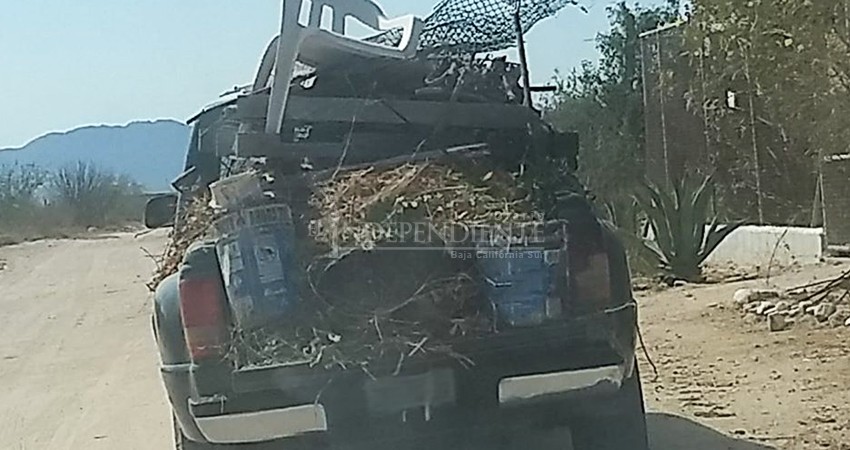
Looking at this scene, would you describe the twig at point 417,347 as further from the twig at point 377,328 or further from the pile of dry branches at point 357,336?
the twig at point 377,328

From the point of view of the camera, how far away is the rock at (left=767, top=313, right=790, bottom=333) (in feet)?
32.3

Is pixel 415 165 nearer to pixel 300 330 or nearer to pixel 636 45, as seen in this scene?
pixel 300 330

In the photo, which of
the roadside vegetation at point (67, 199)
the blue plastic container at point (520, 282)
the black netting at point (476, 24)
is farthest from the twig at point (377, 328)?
the roadside vegetation at point (67, 199)

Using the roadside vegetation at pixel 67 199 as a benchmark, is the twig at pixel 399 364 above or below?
below

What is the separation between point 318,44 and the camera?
6.40 m

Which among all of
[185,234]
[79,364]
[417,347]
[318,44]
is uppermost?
[318,44]

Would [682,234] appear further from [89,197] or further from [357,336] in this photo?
→ [89,197]

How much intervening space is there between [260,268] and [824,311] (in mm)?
6157

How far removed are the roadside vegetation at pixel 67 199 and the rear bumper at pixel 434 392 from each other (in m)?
38.9

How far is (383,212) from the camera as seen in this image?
5113mm

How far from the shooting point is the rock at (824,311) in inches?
387

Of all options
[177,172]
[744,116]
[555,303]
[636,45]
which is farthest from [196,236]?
[636,45]

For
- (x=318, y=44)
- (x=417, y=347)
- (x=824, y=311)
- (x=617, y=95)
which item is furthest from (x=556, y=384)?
(x=617, y=95)

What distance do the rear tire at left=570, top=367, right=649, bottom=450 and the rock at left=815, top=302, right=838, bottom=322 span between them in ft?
15.5
